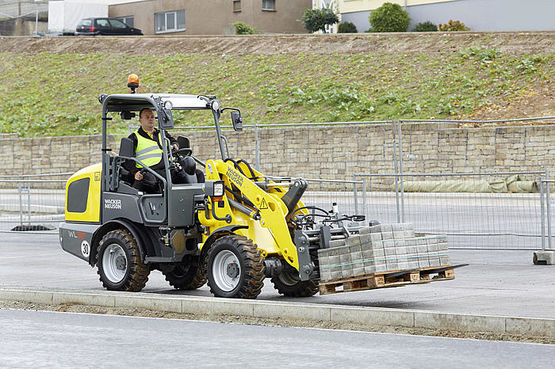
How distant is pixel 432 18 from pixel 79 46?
21.0 meters

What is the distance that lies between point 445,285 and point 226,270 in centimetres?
325

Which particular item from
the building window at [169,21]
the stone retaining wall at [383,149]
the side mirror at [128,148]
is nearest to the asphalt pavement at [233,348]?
the side mirror at [128,148]

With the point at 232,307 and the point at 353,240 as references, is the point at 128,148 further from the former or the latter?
the point at 353,240

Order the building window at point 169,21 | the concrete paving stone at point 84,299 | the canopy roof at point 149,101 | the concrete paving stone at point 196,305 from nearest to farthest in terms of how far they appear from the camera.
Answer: the concrete paving stone at point 196,305 < the concrete paving stone at point 84,299 < the canopy roof at point 149,101 < the building window at point 169,21

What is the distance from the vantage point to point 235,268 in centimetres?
1130

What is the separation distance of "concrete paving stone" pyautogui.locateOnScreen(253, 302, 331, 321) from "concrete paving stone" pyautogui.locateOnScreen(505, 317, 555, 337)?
1872 mm

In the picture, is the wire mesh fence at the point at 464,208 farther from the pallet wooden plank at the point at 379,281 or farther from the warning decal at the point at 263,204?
the warning decal at the point at 263,204

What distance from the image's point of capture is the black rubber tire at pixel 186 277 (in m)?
12.9

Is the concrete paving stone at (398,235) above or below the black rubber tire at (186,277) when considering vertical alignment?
above

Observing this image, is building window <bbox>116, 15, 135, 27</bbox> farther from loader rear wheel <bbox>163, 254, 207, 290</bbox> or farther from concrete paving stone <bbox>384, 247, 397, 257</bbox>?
concrete paving stone <bbox>384, 247, 397, 257</bbox>

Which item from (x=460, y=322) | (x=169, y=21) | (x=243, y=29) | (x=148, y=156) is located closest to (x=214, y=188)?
(x=148, y=156)

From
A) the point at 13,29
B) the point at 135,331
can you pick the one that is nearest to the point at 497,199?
the point at 135,331

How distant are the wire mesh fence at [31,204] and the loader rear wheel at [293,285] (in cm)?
1332

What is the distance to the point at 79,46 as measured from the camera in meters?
57.0
